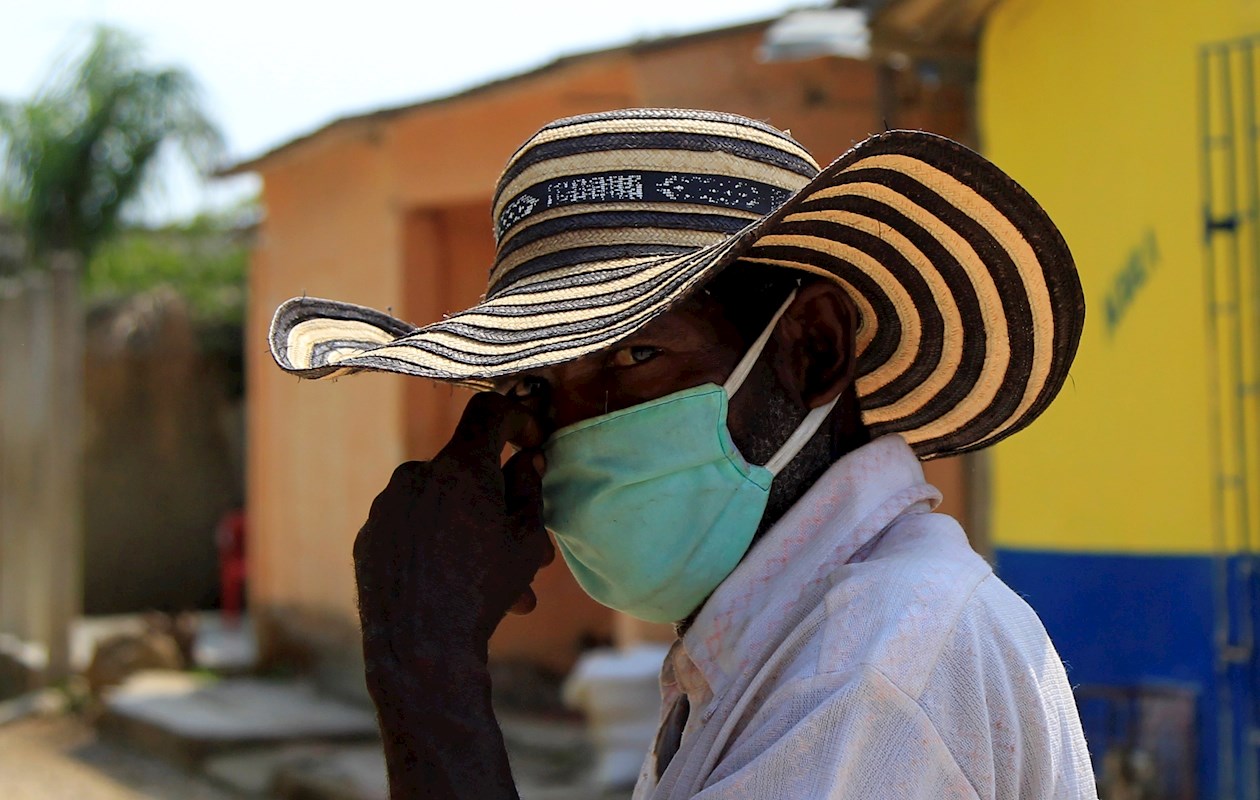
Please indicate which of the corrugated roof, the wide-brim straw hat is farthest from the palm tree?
the wide-brim straw hat

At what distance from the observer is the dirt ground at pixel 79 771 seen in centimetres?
792

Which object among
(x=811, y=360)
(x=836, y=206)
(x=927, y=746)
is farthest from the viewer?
(x=811, y=360)

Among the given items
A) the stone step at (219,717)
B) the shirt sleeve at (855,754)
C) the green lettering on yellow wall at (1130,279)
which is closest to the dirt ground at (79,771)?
the stone step at (219,717)

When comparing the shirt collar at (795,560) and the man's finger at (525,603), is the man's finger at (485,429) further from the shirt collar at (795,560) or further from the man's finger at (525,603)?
the shirt collar at (795,560)

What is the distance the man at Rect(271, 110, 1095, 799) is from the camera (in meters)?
1.35

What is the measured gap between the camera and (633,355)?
169cm

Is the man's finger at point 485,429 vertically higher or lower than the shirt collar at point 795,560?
higher

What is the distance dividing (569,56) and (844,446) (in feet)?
17.4

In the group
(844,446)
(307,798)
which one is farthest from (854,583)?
(307,798)

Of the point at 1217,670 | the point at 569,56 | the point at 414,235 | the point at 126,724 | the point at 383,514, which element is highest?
the point at 569,56

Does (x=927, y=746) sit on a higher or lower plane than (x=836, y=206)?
lower

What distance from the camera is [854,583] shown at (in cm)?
141

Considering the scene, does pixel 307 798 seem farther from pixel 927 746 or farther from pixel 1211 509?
pixel 927 746

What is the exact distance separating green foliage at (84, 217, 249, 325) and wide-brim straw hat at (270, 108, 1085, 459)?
14.2 metres
